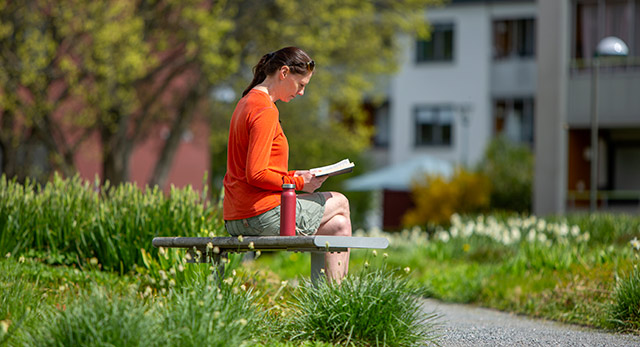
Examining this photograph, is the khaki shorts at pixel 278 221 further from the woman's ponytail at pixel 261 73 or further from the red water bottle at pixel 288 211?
the woman's ponytail at pixel 261 73

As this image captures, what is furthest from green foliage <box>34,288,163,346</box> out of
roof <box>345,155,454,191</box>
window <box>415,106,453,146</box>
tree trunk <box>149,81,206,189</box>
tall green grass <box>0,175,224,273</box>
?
window <box>415,106,453,146</box>

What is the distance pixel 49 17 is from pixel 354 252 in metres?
7.56

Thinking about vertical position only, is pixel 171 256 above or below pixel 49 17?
below

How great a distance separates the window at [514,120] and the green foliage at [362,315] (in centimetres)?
2957

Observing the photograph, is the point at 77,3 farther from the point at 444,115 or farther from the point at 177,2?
the point at 444,115

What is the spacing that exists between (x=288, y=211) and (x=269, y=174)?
26cm

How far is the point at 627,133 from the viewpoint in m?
20.8

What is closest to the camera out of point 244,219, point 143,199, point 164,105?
point 244,219

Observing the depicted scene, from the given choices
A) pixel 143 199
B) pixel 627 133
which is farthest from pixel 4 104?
pixel 627 133

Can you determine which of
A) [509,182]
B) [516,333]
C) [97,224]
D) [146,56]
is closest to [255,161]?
[516,333]

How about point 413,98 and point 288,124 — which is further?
point 413,98

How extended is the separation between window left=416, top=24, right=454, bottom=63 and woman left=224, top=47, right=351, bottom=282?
1161 inches

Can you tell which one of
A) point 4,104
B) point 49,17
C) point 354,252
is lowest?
point 354,252

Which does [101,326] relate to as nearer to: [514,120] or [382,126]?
[514,120]
